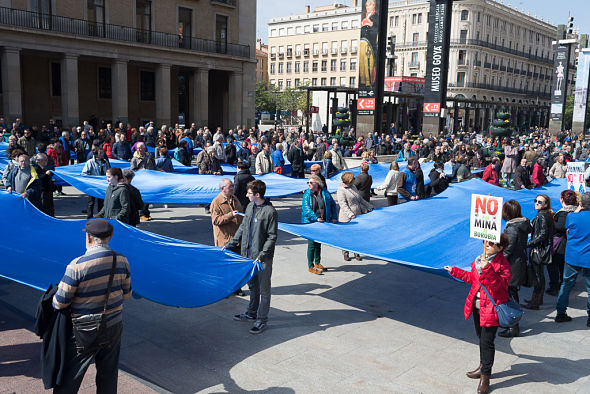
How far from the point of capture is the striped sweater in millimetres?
4402

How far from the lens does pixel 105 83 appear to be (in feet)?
123

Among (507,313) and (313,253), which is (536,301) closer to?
(507,313)

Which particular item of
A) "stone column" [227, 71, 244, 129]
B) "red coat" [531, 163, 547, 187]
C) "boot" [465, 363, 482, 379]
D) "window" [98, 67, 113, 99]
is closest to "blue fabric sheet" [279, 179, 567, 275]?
"boot" [465, 363, 482, 379]

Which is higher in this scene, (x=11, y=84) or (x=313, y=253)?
(x=11, y=84)

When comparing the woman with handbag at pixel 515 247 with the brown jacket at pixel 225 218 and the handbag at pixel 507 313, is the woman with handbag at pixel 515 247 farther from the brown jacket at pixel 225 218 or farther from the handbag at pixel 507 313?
the brown jacket at pixel 225 218

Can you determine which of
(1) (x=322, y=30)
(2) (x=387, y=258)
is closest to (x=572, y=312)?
(2) (x=387, y=258)

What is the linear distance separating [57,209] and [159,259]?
8.75 metres

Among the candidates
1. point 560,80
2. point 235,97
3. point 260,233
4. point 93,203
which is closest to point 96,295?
point 260,233

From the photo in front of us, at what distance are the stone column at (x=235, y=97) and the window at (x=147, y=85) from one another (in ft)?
18.4

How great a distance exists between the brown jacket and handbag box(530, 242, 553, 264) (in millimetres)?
4450

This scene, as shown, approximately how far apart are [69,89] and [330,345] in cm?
2985

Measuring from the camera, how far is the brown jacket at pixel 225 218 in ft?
26.8

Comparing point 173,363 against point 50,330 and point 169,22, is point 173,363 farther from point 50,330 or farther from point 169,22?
point 169,22

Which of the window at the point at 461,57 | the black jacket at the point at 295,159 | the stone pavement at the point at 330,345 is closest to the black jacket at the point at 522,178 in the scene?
the black jacket at the point at 295,159
